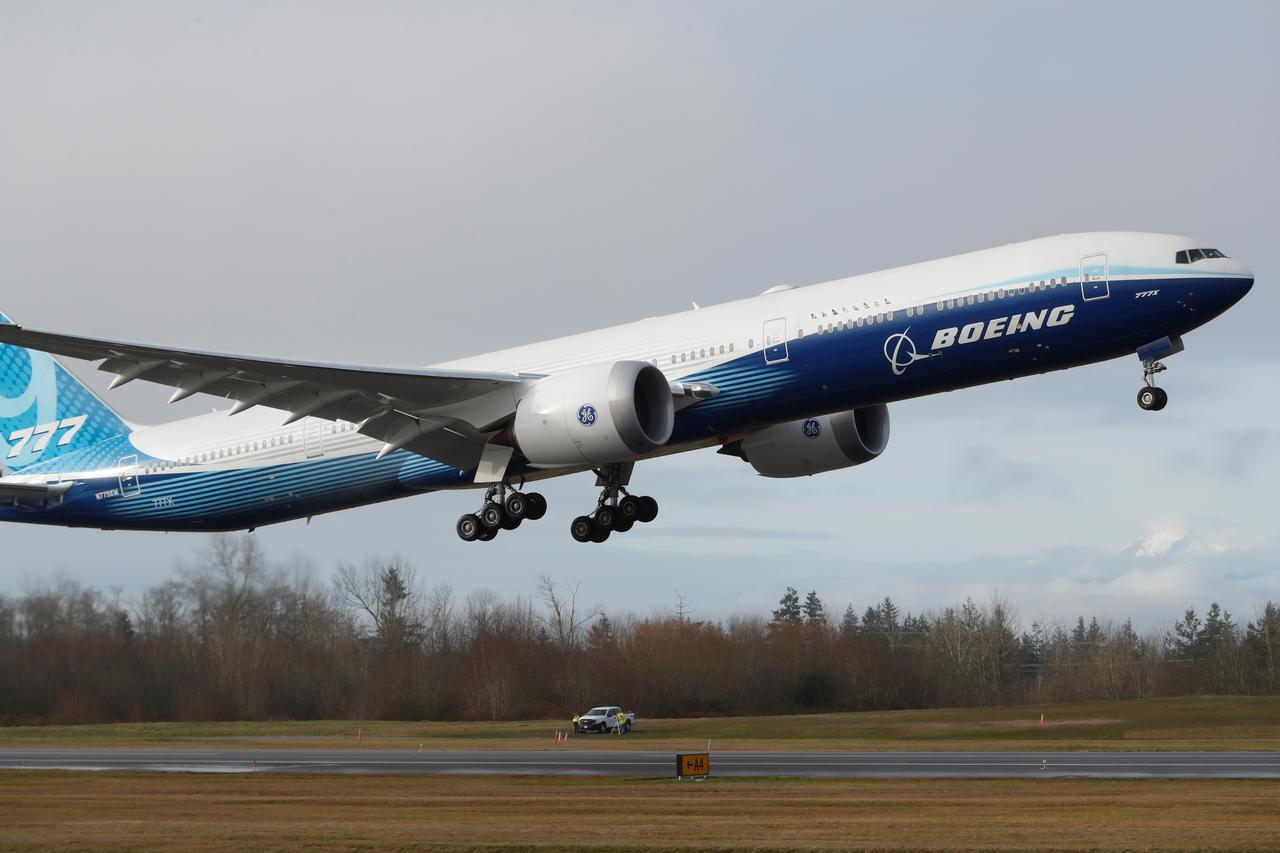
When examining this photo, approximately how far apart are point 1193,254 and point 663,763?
79.6 feet

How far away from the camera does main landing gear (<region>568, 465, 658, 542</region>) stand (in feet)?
117

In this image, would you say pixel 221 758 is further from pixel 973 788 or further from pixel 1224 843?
pixel 1224 843

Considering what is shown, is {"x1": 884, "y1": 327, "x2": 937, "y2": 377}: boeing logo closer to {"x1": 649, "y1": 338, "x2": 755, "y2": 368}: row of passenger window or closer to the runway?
{"x1": 649, "y1": 338, "x2": 755, "y2": 368}: row of passenger window

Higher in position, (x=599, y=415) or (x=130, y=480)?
(x=130, y=480)

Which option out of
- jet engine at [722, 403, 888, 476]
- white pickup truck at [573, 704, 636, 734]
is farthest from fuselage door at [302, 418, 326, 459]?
white pickup truck at [573, 704, 636, 734]

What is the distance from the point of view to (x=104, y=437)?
41.2 metres

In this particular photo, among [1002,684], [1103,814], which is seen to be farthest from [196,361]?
[1002,684]

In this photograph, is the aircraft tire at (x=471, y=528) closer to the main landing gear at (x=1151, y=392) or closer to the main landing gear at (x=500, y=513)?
the main landing gear at (x=500, y=513)

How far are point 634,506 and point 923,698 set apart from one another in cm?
6023

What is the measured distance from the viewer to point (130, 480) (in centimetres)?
3953

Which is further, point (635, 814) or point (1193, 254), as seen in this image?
point (635, 814)

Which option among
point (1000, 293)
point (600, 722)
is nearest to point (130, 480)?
point (1000, 293)

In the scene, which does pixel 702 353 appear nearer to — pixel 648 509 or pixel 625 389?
pixel 625 389

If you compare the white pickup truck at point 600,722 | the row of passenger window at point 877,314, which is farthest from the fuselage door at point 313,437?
the white pickup truck at point 600,722
